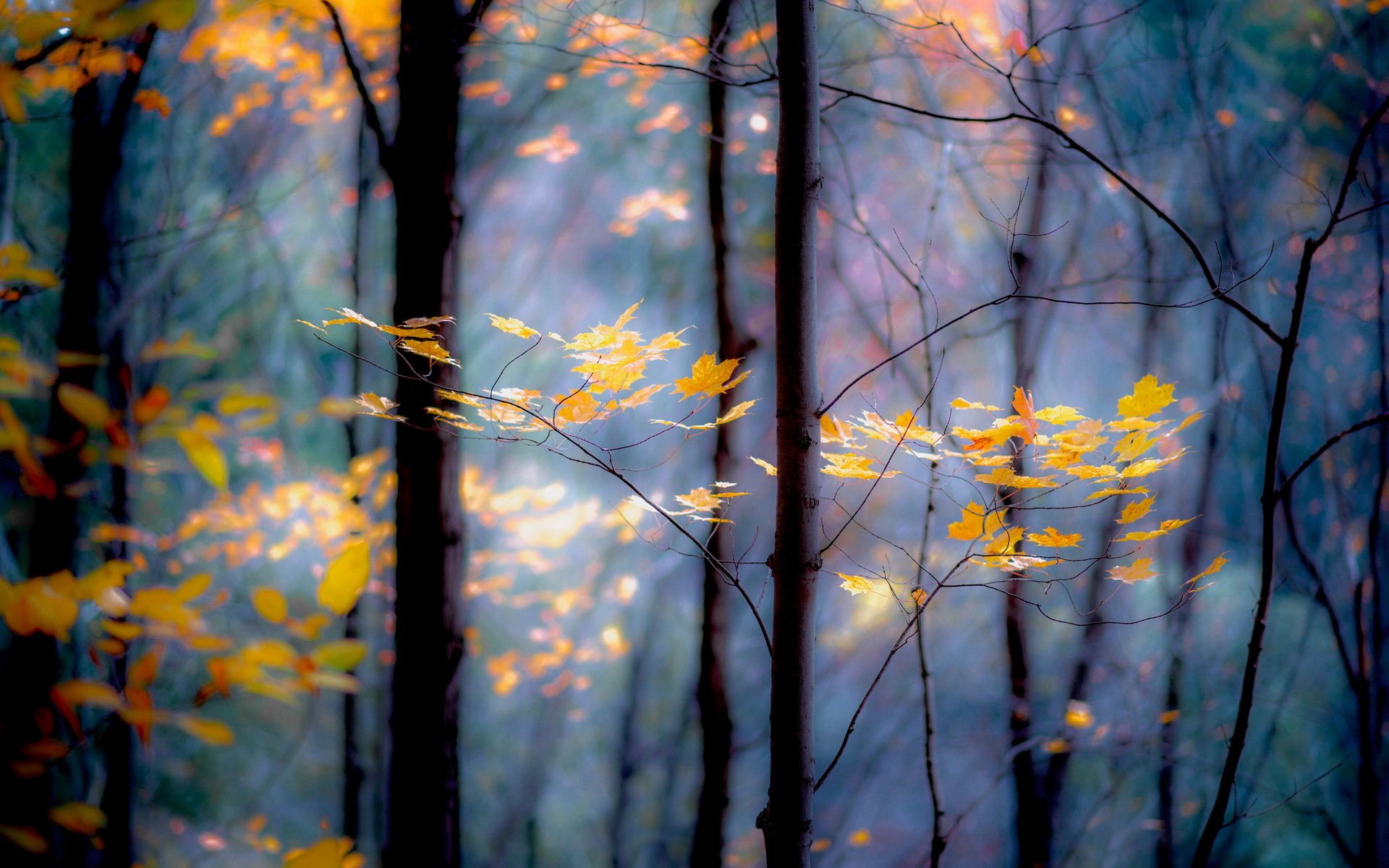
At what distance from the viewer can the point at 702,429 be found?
129 cm

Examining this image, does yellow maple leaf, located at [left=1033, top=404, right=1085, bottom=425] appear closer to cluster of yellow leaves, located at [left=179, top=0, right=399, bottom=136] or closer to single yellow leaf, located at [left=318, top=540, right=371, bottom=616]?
single yellow leaf, located at [left=318, top=540, right=371, bottom=616]

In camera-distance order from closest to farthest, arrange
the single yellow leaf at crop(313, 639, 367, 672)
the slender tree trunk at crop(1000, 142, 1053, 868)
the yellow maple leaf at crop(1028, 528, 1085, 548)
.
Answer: the single yellow leaf at crop(313, 639, 367, 672) → the yellow maple leaf at crop(1028, 528, 1085, 548) → the slender tree trunk at crop(1000, 142, 1053, 868)

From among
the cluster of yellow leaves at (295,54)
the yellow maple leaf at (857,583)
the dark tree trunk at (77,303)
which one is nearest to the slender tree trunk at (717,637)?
the yellow maple leaf at (857,583)

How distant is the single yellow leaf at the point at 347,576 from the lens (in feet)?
3.07

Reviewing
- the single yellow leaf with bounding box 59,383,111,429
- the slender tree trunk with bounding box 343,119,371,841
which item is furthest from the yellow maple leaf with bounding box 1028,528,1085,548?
the slender tree trunk with bounding box 343,119,371,841

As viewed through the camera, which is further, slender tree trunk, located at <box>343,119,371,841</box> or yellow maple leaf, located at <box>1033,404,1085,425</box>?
slender tree trunk, located at <box>343,119,371,841</box>

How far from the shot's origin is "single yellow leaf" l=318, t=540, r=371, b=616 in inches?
36.9

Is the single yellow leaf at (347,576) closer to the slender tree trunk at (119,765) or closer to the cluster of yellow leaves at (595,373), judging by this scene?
the cluster of yellow leaves at (595,373)

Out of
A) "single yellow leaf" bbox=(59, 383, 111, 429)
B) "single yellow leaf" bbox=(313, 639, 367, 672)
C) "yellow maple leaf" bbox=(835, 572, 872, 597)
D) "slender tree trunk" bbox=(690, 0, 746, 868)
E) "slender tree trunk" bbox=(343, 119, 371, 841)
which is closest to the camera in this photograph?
"single yellow leaf" bbox=(59, 383, 111, 429)

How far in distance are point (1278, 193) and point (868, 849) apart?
19.8 ft

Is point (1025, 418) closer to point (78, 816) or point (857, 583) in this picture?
point (857, 583)

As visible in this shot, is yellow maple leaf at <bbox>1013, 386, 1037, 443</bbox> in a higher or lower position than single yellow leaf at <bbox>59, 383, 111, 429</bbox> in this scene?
higher

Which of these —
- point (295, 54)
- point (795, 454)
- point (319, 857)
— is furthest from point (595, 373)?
point (295, 54)

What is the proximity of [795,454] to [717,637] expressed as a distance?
216 cm
